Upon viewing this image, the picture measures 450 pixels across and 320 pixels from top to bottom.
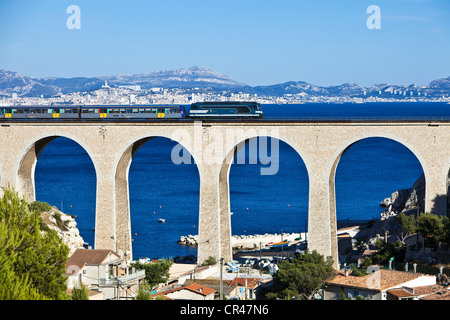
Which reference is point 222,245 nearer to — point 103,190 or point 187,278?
point 187,278

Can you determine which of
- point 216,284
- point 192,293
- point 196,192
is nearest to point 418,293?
point 192,293

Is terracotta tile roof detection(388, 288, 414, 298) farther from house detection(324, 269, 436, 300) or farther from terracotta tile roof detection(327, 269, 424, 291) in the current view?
terracotta tile roof detection(327, 269, 424, 291)

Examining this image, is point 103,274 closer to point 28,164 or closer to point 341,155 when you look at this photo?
point 341,155

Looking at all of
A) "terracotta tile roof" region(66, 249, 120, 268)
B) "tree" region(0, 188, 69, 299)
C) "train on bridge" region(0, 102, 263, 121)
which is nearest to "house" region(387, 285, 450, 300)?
"tree" region(0, 188, 69, 299)

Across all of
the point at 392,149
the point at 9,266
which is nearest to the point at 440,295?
the point at 9,266

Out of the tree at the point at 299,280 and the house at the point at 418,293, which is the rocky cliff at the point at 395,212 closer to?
the tree at the point at 299,280

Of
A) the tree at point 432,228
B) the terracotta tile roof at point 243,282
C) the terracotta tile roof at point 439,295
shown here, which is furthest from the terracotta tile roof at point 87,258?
the tree at point 432,228

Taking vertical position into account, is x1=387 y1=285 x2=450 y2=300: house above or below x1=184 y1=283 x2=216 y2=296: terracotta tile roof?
above
